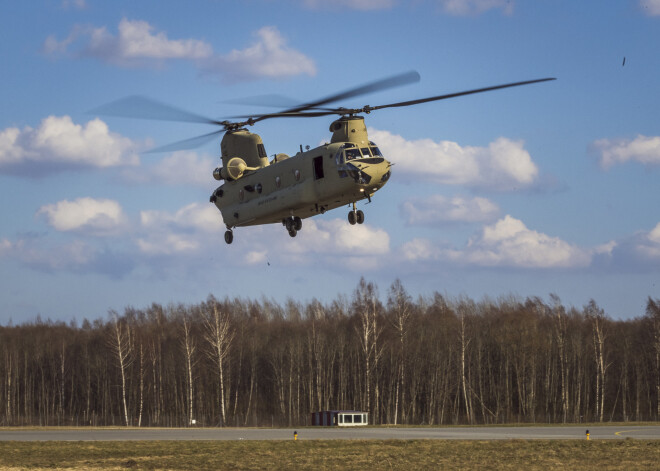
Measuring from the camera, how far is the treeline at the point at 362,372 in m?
98.2

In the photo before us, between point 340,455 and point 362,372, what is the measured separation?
61226 mm

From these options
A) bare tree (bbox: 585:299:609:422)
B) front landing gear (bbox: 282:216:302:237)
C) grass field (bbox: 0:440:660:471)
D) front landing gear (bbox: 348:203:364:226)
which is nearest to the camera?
grass field (bbox: 0:440:660:471)

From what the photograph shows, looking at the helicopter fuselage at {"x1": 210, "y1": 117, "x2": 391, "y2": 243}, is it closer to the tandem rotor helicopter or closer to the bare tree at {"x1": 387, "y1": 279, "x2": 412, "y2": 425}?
the tandem rotor helicopter

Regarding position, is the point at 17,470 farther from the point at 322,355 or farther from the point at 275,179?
the point at 322,355

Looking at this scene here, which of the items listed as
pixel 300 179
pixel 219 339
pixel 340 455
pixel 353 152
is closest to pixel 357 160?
pixel 353 152

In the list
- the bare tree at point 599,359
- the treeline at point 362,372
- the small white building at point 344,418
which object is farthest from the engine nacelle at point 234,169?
the bare tree at point 599,359

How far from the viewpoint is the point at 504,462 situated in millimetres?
39031

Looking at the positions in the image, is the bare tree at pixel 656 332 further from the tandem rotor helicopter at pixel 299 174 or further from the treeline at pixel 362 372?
the tandem rotor helicopter at pixel 299 174

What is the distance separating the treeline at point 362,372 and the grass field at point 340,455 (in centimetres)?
4321

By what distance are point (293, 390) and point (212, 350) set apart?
434 inches

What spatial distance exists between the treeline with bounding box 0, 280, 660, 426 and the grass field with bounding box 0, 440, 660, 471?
43206 mm

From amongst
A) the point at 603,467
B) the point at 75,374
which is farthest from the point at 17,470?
the point at 75,374

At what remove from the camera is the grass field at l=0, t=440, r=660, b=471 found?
38375 millimetres

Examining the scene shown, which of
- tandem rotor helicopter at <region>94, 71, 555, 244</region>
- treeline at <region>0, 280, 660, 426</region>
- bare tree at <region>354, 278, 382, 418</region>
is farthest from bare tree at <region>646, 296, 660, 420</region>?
tandem rotor helicopter at <region>94, 71, 555, 244</region>
